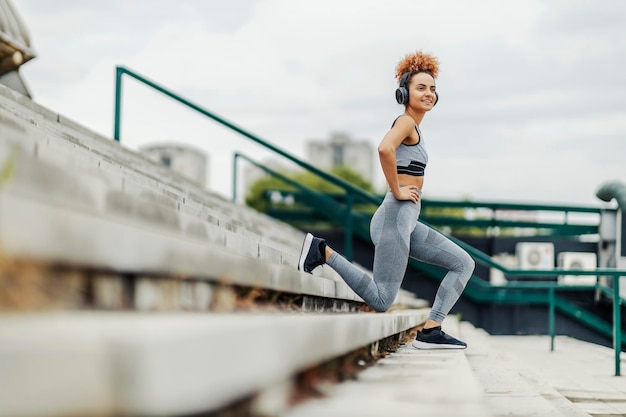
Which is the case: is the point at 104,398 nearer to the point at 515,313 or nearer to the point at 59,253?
the point at 59,253

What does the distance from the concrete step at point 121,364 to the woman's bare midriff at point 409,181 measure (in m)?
2.37

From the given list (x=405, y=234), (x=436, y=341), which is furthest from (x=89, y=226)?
(x=436, y=341)

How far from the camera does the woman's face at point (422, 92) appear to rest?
3947 millimetres

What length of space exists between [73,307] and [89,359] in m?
0.35

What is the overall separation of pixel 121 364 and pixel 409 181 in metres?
2.88

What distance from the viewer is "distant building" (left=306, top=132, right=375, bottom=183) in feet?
330

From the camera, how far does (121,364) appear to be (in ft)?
3.79

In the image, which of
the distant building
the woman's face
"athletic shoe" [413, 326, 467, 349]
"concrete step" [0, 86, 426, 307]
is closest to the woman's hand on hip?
the woman's face

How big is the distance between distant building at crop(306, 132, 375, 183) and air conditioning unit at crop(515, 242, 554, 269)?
3394 inches

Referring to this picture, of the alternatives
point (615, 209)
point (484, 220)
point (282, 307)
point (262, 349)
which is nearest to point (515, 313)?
point (484, 220)

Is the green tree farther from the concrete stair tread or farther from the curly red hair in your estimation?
the curly red hair

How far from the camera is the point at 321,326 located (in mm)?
2170

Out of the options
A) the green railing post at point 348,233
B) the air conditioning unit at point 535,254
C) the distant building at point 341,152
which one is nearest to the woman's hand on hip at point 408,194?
the green railing post at point 348,233

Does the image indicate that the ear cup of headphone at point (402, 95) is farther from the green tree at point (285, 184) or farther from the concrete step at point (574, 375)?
the green tree at point (285, 184)
